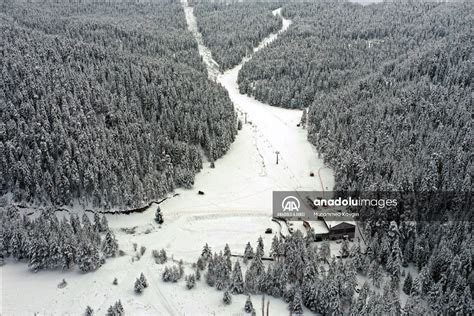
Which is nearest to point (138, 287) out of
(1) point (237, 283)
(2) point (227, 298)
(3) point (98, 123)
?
(2) point (227, 298)

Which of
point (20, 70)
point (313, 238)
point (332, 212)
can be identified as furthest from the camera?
point (20, 70)

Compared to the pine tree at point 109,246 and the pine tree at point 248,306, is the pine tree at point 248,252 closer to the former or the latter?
the pine tree at point 248,306

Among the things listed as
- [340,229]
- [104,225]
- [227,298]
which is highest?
[340,229]

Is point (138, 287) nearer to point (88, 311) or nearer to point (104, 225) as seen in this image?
point (88, 311)

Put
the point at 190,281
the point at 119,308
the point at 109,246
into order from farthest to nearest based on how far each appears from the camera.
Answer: the point at 109,246 < the point at 190,281 < the point at 119,308

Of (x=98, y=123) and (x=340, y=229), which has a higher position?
(x=98, y=123)

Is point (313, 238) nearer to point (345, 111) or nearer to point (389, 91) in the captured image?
point (345, 111)

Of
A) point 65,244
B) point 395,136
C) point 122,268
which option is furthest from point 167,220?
point 395,136
